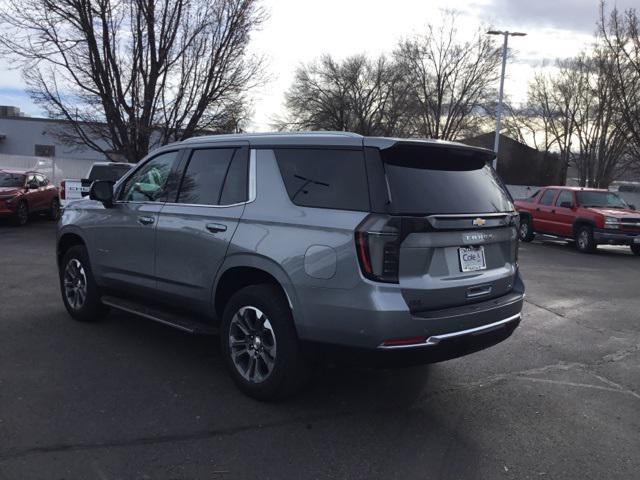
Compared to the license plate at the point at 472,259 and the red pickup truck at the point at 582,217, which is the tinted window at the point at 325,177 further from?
the red pickup truck at the point at 582,217

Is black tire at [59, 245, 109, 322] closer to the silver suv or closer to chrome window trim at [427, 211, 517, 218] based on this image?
the silver suv

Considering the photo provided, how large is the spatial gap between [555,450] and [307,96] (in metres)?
45.6

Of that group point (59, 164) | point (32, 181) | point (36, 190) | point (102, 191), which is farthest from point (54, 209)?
point (102, 191)

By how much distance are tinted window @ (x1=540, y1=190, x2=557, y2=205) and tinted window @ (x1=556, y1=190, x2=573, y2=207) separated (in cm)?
31

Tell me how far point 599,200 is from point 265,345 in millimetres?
14589

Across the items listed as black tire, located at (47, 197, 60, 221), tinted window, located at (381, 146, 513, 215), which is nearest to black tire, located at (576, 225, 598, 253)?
tinted window, located at (381, 146, 513, 215)

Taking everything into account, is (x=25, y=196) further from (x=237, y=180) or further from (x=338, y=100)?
(x=338, y=100)

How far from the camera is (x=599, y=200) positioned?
1603 centimetres

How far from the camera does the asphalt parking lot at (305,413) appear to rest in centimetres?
334

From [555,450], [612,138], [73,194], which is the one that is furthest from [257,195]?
[612,138]

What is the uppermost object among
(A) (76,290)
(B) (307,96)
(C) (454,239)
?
(B) (307,96)

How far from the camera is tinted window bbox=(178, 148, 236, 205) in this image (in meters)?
4.63

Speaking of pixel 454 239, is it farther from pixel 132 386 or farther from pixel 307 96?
pixel 307 96

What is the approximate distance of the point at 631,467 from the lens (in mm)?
3447
